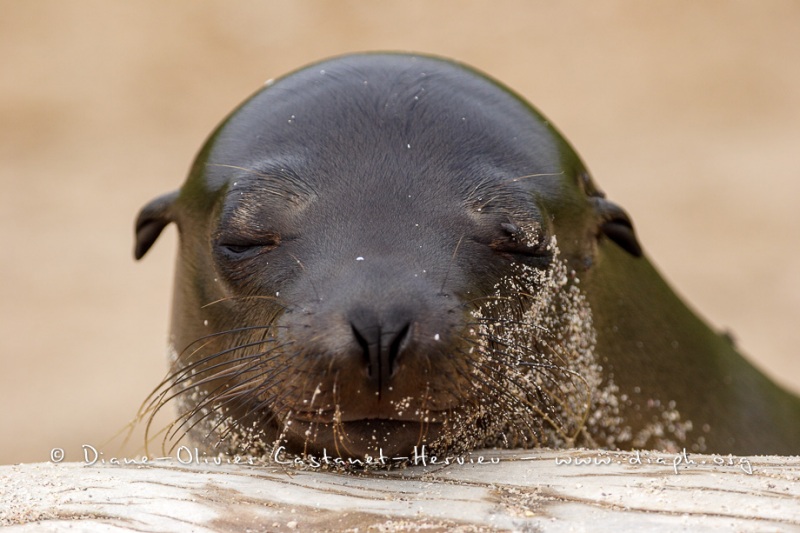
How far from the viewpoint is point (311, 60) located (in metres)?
18.5

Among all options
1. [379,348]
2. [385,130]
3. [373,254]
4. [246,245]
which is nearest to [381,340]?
[379,348]

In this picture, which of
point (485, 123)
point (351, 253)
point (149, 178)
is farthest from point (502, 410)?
point (149, 178)

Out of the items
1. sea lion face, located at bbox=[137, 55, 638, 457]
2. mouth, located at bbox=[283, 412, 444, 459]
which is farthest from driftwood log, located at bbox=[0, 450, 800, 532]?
sea lion face, located at bbox=[137, 55, 638, 457]

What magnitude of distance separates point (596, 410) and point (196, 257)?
1629 millimetres

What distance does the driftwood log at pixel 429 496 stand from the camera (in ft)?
8.50

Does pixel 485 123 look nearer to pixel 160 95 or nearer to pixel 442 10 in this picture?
pixel 160 95

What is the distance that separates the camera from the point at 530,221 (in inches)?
139

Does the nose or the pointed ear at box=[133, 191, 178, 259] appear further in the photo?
the pointed ear at box=[133, 191, 178, 259]

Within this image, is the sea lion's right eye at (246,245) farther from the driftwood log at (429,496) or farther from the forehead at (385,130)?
the driftwood log at (429,496)

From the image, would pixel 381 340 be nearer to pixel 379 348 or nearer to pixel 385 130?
pixel 379 348

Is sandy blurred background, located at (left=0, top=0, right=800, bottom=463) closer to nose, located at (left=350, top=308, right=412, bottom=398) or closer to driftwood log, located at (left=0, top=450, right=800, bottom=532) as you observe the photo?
driftwood log, located at (left=0, top=450, right=800, bottom=532)

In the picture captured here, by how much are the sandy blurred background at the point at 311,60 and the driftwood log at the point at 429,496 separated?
8279mm

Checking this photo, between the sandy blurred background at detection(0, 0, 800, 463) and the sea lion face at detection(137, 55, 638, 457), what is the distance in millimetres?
7608

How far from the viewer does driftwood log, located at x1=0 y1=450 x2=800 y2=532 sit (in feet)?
8.50
